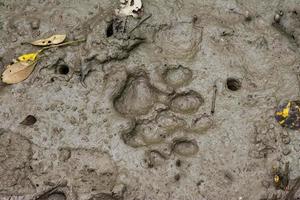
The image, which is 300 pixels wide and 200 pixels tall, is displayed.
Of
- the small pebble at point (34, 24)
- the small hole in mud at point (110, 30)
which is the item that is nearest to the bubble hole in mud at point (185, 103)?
the small hole in mud at point (110, 30)

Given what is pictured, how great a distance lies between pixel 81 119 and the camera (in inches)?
89.7

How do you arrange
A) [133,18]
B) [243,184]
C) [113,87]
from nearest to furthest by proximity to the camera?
1. [243,184]
2. [113,87]
3. [133,18]

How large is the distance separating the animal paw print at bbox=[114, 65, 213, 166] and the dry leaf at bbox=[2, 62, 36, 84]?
532mm

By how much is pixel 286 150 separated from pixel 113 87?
3.30 feet

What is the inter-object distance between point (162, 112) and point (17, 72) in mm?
857

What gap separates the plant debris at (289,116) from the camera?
2.26m

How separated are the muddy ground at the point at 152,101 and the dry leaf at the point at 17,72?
4 centimetres

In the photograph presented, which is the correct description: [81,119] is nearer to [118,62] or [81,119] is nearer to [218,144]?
[118,62]

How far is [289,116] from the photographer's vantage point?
2266mm

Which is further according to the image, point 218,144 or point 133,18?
point 133,18

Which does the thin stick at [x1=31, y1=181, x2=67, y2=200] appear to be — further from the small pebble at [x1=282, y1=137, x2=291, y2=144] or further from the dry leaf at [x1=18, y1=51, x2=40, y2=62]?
the small pebble at [x1=282, y1=137, x2=291, y2=144]

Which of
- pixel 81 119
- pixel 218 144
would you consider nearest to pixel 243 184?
pixel 218 144

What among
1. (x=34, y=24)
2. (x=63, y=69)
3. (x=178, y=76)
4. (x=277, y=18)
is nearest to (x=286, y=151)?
(x=178, y=76)

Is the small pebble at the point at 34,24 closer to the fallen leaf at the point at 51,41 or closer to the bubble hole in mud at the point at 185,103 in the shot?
the fallen leaf at the point at 51,41
